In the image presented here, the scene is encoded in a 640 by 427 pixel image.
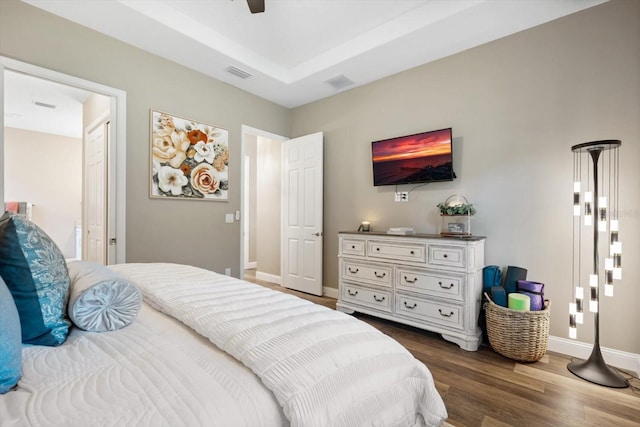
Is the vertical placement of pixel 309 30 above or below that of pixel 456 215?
above

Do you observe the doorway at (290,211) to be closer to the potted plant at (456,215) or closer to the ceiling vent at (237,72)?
the ceiling vent at (237,72)

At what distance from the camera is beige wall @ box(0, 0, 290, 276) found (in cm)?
234

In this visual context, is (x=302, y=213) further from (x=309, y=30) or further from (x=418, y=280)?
(x=309, y=30)

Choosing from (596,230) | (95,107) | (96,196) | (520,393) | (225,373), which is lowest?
(520,393)

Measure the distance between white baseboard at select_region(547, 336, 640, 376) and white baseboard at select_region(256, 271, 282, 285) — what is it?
347cm

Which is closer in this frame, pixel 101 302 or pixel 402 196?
pixel 101 302

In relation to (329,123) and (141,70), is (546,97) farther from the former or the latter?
(141,70)

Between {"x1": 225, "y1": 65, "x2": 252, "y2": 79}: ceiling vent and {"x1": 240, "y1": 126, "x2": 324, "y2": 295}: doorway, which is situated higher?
{"x1": 225, "y1": 65, "x2": 252, "y2": 79}: ceiling vent

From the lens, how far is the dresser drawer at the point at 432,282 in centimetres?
255

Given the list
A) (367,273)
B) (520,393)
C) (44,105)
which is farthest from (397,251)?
(44,105)

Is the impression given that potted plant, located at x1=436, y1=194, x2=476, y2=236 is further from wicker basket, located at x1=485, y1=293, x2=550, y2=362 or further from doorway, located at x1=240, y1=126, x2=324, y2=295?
doorway, located at x1=240, y1=126, x2=324, y2=295

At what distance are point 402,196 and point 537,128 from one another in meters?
1.37

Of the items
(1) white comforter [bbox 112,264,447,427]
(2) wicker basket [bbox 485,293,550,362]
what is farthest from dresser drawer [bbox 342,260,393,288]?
(1) white comforter [bbox 112,264,447,427]

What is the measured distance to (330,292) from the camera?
4.03 m
